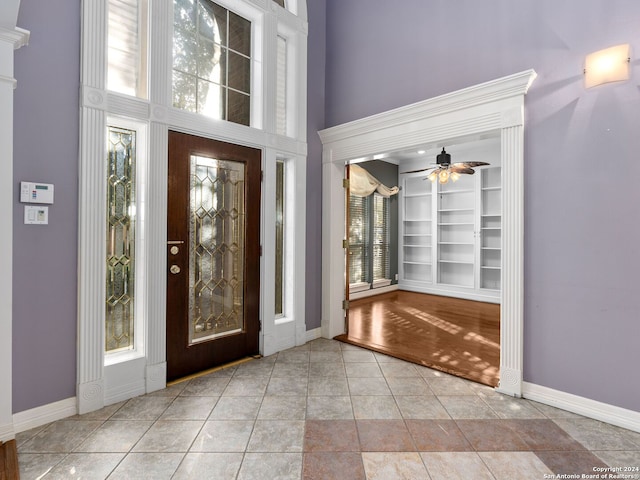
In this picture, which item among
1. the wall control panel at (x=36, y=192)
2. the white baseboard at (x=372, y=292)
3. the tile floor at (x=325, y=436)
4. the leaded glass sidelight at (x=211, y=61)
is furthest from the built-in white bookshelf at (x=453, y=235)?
the wall control panel at (x=36, y=192)

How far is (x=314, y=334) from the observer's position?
13.2ft

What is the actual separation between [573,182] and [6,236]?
3.70 meters

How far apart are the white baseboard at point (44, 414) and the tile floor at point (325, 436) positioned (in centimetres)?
6

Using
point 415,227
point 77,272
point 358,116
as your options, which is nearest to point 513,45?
point 358,116

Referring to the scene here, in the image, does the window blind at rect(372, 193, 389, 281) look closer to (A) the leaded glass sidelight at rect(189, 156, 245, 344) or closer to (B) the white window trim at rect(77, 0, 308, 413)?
(B) the white window trim at rect(77, 0, 308, 413)

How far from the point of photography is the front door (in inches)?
112

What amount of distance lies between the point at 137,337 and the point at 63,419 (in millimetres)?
652

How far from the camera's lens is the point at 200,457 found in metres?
1.88

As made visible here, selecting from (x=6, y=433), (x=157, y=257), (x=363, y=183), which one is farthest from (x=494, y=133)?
(x=6, y=433)

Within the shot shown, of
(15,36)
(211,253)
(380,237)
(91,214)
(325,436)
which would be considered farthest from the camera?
(380,237)

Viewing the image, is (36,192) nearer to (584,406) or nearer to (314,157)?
(314,157)

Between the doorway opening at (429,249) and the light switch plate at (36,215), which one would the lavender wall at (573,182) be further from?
the light switch plate at (36,215)

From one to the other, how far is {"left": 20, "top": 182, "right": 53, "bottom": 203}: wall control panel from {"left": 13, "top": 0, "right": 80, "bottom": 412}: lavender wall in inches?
1.4

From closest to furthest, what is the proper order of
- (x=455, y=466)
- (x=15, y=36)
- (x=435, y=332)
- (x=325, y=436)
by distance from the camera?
(x=455, y=466)
(x=15, y=36)
(x=325, y=436)
(x=435, y=332)
